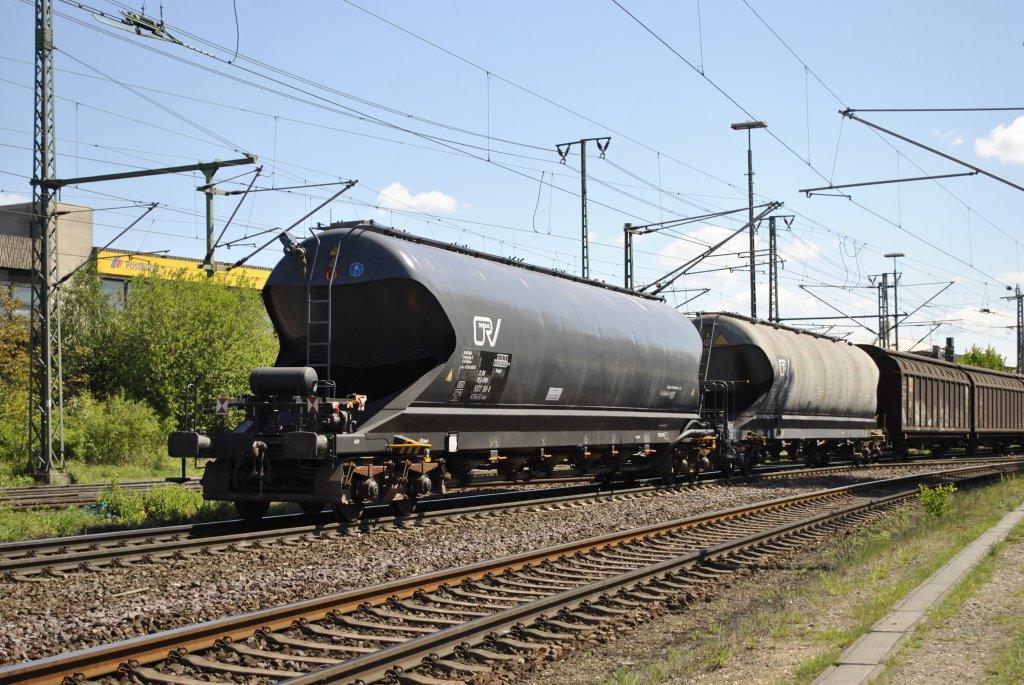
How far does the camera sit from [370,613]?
26.1 feet

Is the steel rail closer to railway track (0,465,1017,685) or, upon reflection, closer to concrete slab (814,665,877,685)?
railway track (0,465,1017,685)

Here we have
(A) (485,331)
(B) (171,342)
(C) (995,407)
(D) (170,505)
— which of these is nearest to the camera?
(A) (485,331)

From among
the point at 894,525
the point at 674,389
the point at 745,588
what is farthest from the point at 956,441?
the point at 745,588

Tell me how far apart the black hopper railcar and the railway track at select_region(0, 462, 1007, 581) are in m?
0.35

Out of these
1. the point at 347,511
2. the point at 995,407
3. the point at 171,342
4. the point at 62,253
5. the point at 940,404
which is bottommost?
the point at 347,511

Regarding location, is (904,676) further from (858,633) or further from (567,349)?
(567,349)

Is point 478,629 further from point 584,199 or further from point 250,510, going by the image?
point 584,199

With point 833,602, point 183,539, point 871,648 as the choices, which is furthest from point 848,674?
point 183,539

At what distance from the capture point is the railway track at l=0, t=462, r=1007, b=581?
9.48m

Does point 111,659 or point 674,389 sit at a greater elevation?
point 674,389

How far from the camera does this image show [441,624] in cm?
771

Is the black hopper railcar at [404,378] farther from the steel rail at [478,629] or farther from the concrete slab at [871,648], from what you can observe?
the concrete slab at [871,648]

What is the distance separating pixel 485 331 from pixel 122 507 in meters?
6.12

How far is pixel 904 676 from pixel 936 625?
4.94 ft
